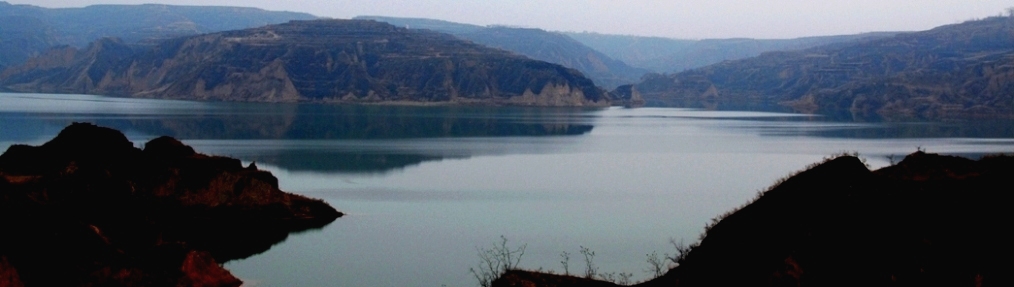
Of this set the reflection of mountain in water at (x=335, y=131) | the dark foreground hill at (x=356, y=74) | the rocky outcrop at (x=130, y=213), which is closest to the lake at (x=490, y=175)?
the reflection of mountain in water at (x=335, y=131)

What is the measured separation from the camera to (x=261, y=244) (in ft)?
88.7

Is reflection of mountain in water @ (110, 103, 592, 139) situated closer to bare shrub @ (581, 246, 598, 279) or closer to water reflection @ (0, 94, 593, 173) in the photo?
water reflection @ (0, 94, 593, 173)

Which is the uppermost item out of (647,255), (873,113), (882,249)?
(882,249)

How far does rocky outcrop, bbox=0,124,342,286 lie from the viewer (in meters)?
18.2

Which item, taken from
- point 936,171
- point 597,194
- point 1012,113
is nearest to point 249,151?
point 597,194

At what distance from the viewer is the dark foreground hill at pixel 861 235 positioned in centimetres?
1150

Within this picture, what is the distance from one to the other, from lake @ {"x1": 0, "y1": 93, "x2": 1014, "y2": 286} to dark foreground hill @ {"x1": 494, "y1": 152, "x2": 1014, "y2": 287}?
9739mm

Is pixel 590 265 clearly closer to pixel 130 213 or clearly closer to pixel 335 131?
pixel 130 213

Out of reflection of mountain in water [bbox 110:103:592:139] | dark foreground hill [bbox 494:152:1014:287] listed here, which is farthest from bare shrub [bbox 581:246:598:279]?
reflection of mountain in water [bbox 110:103:592:139]

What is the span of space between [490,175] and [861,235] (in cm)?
3723

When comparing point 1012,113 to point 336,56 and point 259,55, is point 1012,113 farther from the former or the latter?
point 259,55

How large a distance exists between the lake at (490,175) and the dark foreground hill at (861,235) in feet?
32.0

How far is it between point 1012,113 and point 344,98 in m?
87.5

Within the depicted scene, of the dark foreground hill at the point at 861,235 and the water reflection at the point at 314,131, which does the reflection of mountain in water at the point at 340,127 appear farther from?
the dark foreground hill at the point at 861,235
